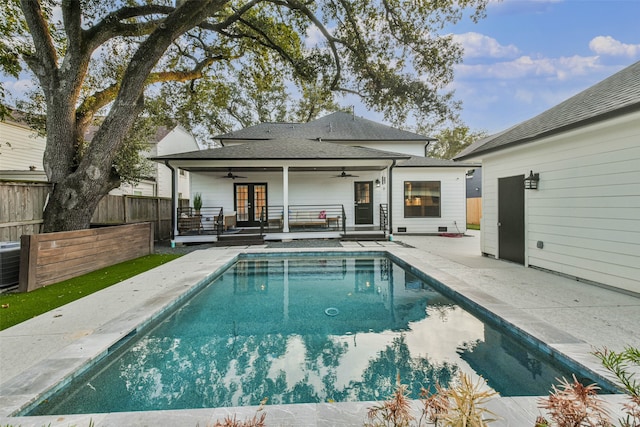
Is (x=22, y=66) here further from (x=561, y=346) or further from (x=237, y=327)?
(x=561, y=346)

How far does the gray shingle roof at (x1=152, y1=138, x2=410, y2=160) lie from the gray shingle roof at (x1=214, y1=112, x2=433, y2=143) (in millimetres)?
3618

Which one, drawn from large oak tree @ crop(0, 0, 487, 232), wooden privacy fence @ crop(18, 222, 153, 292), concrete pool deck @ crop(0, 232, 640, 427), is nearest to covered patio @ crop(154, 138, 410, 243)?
large oak tree @ crop(0, 0, 487, 232)

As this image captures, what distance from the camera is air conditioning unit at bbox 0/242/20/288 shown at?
16.1 feet

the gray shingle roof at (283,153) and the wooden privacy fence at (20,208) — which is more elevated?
the gray shingle roof at (283,153)

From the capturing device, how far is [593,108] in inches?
192

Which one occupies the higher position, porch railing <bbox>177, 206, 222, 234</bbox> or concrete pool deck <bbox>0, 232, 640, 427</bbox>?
porch railing <bbox>177, 206, 222, 234</bbox>

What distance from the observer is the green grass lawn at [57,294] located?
3.89 m

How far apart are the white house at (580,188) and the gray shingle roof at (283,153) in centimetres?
455

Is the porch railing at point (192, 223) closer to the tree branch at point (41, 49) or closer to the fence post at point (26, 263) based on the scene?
the tree branch at point (41, 49)

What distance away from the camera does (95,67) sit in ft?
31.1

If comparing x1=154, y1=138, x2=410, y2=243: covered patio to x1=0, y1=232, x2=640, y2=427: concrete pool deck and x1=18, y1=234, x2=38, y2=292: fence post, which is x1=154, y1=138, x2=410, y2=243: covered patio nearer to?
x1=0, y1=232, x2=640, y2=427: concrete pool deck

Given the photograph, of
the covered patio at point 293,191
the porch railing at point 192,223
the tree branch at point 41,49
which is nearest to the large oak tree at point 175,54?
the tree branch at point 41,49

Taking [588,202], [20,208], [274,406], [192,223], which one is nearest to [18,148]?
[192,223]

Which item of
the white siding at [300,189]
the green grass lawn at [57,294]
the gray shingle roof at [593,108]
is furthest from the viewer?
the white siding at [300,189]
